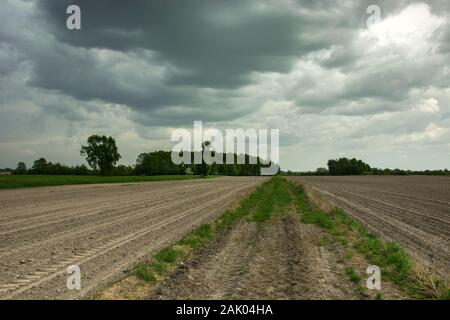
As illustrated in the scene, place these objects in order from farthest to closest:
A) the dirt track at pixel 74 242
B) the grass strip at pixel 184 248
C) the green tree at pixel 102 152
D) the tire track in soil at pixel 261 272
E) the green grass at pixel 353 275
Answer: the green tree at pixel 102 152 → the grass strip at pixel 184 248 → the green grass at pixel 353 275 → the dirt track at pixel 74 242 → the tire track in soil at pixel 261 272

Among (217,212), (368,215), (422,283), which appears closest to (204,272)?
(422,283)

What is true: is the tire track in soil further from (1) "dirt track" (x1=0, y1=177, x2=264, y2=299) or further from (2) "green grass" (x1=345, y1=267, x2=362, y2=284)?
(1) "dirt track" (x1=0, y1=177, x2=264, y2=299)

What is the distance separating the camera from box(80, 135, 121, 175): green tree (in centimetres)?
12638

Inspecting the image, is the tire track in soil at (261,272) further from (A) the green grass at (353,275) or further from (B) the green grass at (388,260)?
(B) the green grass at (388,260)

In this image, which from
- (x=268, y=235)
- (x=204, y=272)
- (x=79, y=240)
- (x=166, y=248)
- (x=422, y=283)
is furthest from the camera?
(x=268, y=235)

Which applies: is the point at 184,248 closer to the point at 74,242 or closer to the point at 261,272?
the point at 261,272

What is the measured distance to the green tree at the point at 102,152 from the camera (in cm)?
12638

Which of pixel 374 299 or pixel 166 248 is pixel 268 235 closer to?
pixel 166 248

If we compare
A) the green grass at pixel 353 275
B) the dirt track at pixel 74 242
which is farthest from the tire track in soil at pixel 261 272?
the dirt track at pixel 74 242

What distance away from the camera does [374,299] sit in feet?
27.5

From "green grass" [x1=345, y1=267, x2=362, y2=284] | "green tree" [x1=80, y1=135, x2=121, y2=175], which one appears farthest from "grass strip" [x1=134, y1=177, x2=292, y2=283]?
"green tree" [x1=80, y1=135, x2=121, y2=175]

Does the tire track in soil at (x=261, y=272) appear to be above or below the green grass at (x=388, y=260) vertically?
below

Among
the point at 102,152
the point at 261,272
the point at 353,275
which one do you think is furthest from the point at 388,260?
the point at 102,152
